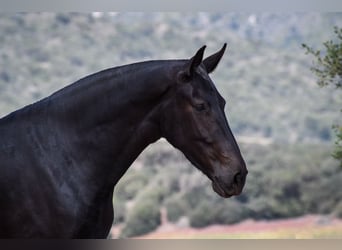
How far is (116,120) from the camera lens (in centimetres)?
236

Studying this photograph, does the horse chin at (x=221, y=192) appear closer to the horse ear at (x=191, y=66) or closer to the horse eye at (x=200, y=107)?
the horse eye at (x=200, y=107)

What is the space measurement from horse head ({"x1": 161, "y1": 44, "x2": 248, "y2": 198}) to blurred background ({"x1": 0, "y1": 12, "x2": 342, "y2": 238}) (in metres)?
12.1

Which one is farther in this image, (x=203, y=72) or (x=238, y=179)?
(x=203, y=72)

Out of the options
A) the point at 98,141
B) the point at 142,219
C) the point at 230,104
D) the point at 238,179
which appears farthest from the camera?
the point at 230,104

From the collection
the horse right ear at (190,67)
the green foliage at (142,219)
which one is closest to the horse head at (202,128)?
the horse right ear at (190,67)

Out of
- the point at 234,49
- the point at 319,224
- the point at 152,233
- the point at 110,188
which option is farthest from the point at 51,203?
the point at 234,49

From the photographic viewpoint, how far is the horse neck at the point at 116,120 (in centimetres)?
233

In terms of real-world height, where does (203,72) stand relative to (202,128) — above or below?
above

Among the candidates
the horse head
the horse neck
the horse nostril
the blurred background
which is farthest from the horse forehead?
the blurred background

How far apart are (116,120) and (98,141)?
0.29ft

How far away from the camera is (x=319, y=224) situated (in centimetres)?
1528

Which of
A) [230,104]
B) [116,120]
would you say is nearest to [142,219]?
[230,104]

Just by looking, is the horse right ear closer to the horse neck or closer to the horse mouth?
the horse neck

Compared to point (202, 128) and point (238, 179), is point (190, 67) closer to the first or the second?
point (202, 128)
